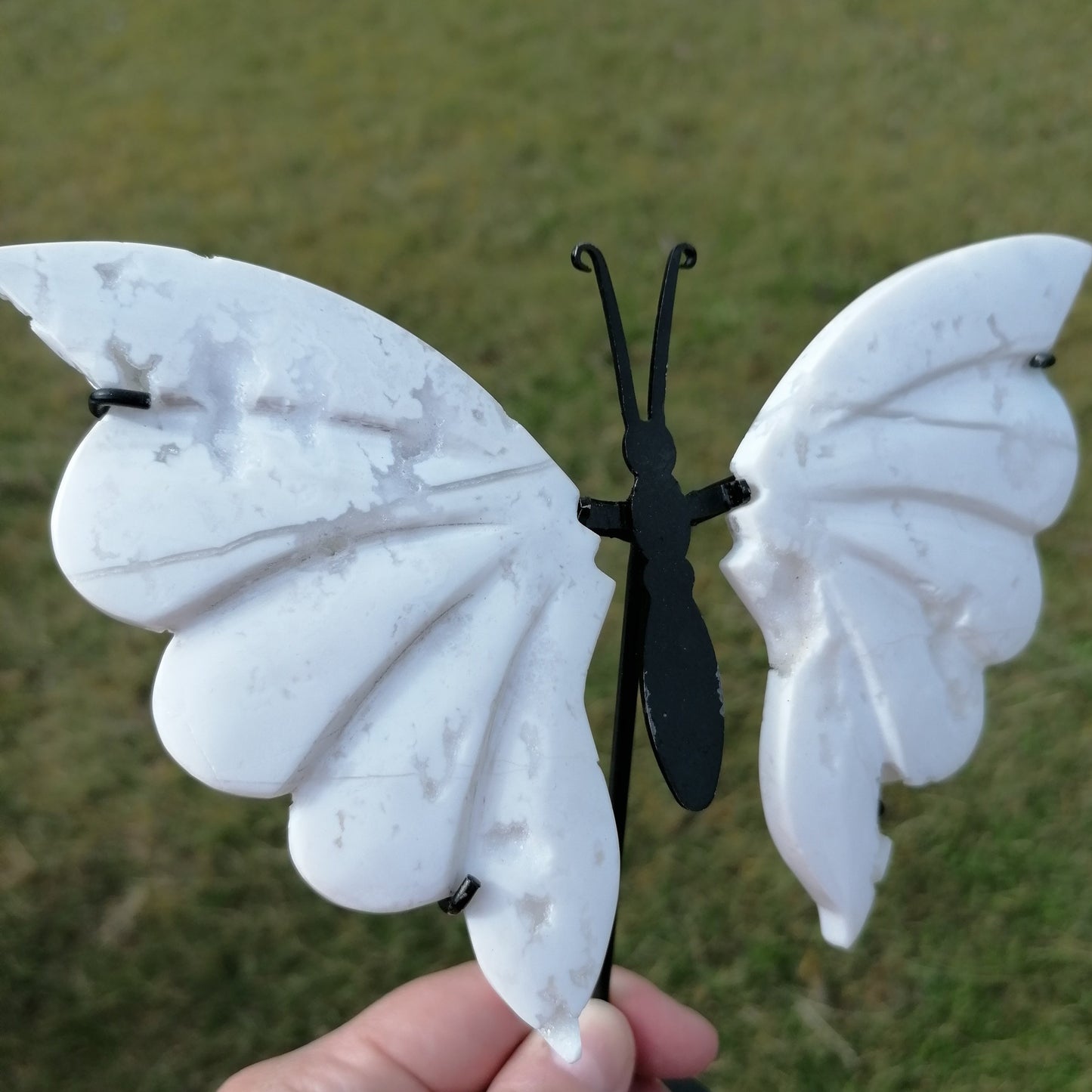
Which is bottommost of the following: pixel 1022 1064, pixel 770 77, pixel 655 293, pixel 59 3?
pixel 1022 1064

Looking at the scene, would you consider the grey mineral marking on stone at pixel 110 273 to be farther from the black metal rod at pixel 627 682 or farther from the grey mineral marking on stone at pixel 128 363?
the black metal rod at pixel 627 682

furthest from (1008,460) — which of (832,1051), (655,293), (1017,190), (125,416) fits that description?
(1017,190)

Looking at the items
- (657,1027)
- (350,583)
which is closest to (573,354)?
(657,1027)

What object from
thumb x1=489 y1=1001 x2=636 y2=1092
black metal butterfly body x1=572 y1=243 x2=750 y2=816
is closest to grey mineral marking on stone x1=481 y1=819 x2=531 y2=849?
black metal butterfly body x1=572 y1=243 x2=750 y2=816

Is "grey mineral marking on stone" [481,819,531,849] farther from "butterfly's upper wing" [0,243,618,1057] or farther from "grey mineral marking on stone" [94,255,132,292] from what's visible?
"grey mineral marking on stone" [94,255,132,292]

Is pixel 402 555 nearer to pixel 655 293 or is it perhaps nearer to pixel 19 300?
pixel 19 300

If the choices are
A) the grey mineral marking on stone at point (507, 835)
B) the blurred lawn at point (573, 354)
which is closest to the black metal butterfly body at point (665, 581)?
the grey mineral marking on stone at point (507, 835)
